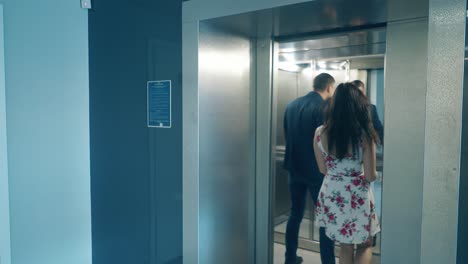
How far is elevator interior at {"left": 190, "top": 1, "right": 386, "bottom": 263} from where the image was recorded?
1.88 metres

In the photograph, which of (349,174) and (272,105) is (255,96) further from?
(349,174)

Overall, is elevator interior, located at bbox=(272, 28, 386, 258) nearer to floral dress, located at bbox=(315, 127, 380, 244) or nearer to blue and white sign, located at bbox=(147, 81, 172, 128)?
floral dress, located at bbox=(315, 127, 380, 244)

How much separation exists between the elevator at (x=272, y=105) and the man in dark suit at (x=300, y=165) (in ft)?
0.17

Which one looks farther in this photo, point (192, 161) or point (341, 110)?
point (341, 110)

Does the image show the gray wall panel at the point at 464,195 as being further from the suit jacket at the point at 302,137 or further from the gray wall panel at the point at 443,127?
the suit jacket at the point at 302,137

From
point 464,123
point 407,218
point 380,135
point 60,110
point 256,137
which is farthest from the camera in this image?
point 60,110

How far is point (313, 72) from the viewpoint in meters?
2.17

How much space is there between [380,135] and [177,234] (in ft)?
3.85

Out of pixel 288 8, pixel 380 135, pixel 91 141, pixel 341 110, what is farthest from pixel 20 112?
pixel 380 135

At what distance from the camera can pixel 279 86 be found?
2.26m

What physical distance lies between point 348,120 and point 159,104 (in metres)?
1.03

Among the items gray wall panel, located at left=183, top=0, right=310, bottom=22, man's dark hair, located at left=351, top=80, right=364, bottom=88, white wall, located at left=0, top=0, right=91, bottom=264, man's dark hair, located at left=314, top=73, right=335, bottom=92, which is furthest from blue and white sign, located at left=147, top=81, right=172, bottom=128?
man's dark hair, located at left=351, top=80, right=364, bottom=88

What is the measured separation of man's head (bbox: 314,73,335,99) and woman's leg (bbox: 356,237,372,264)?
0.86m

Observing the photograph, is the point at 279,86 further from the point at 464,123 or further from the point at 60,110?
the point at 60,110
